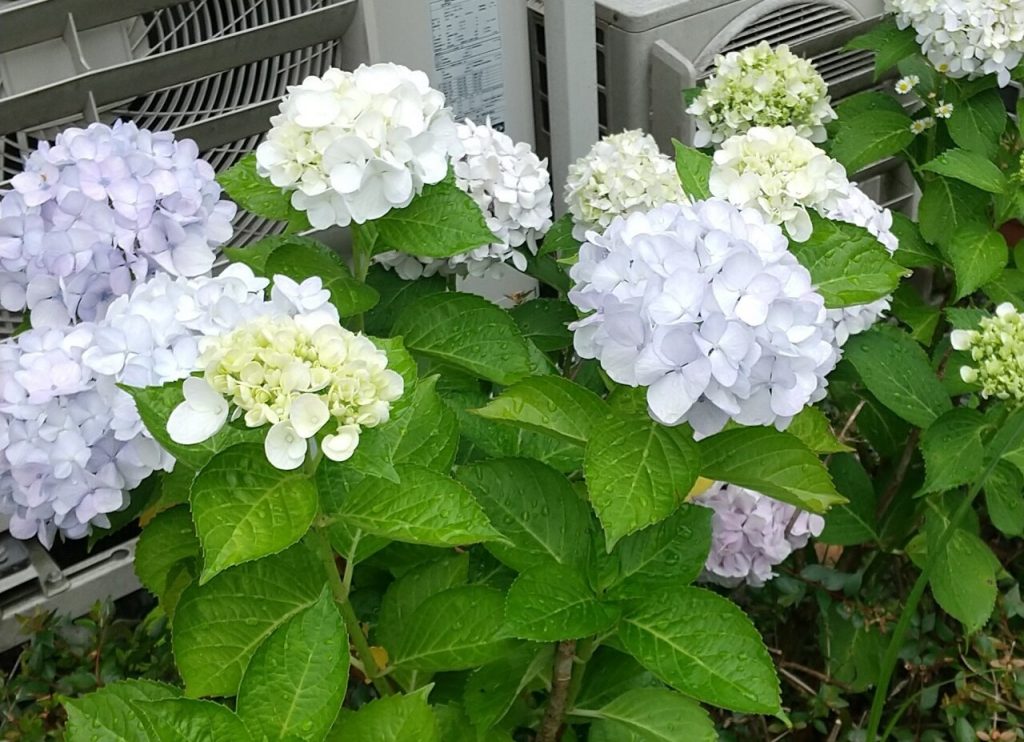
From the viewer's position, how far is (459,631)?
2.98ft

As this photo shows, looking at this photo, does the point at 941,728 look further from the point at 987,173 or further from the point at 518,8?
the point at 518,8

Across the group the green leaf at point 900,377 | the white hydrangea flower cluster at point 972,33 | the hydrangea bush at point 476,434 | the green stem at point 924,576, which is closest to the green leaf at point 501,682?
the hydrangea bush at point 476,434

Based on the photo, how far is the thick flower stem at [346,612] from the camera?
33.0 inches

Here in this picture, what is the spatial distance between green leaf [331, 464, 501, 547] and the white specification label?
104 centimetres

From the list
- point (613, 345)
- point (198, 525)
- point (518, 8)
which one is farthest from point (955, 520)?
point (518, 8)

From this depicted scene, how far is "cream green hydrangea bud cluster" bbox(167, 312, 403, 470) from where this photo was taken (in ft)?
2.11

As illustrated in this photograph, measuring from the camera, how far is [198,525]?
2.25 feet

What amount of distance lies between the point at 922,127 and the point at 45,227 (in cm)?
132

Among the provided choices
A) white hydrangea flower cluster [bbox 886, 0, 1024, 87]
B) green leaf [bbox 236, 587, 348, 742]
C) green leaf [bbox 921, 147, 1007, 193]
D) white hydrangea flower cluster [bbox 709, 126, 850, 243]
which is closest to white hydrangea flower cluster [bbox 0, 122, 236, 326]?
green leaf [bbox 236, 587, 348, 742]

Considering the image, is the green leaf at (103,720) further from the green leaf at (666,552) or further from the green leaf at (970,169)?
the green leaf at (970,169)

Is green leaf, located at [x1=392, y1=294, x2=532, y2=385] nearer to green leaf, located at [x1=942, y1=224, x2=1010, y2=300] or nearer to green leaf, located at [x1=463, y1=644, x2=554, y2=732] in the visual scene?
green leaf, located at [x1=463, y1=644, x2=554, y2=732]

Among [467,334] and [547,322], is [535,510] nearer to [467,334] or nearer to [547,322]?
[467,334]

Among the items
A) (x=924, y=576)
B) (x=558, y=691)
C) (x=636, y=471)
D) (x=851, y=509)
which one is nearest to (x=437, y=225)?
(x=636, y=471)

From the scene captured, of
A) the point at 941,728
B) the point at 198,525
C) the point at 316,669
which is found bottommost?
the point at 941,728
